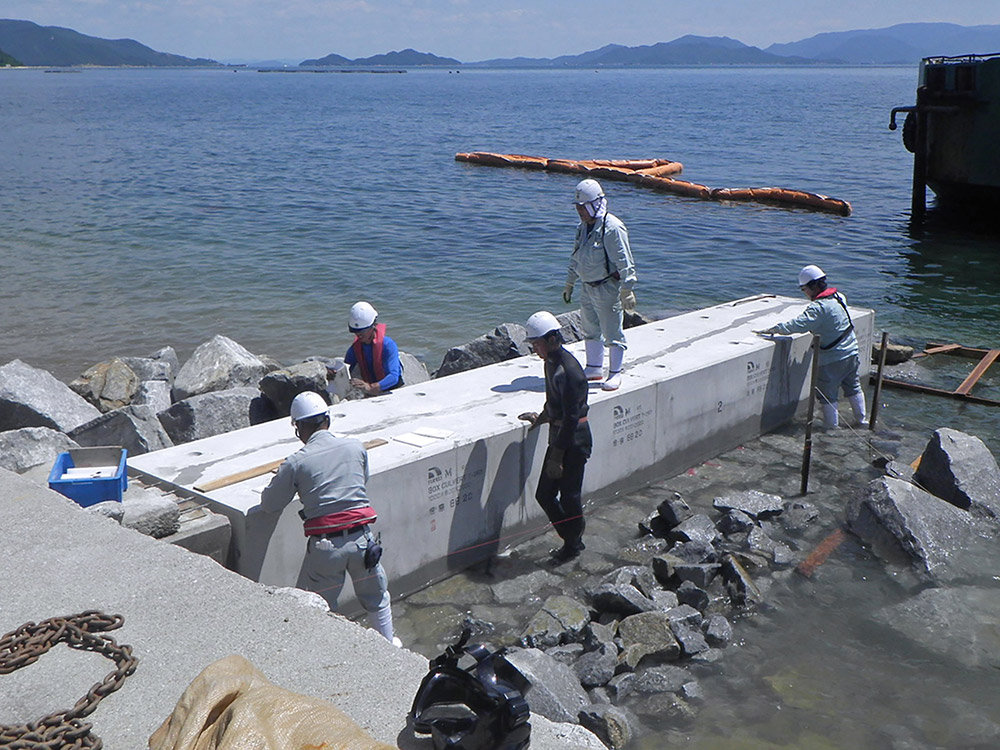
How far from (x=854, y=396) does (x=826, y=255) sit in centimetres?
1605

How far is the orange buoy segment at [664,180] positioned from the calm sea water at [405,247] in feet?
2.43

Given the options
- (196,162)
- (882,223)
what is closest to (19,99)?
(196,162)

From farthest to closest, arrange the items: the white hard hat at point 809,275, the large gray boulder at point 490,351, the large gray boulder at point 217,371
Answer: the large gray boulder at point 490,351, the large gray boulder at point 217,371, the white hard hat at point 809,275

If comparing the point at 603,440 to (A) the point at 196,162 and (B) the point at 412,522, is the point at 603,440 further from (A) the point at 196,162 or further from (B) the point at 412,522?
(A) the point at 196,162

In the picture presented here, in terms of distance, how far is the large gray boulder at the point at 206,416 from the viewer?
32.9ft

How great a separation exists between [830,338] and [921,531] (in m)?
3.57

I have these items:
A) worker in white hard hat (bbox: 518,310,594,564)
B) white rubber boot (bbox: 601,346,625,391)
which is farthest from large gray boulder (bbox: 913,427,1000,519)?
worker in white hard hat (bbox: 518,310,594,564)

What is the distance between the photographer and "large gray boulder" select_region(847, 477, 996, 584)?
28.7ft

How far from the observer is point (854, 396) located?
12.3m

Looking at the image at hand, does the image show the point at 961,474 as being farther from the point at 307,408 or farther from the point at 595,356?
the point at 307,408

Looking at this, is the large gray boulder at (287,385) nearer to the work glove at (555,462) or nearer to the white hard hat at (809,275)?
the work glove at (555,462)

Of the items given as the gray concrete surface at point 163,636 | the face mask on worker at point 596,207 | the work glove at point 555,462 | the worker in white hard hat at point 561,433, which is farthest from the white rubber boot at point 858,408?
the gray concrete surface at point 163,636

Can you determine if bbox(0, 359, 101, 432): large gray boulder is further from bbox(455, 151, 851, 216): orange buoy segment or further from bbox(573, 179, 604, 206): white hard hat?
bbox(455, 151, 851, 216): orange buoy segment

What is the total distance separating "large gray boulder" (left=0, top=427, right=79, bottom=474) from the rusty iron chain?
3536 millimetres
